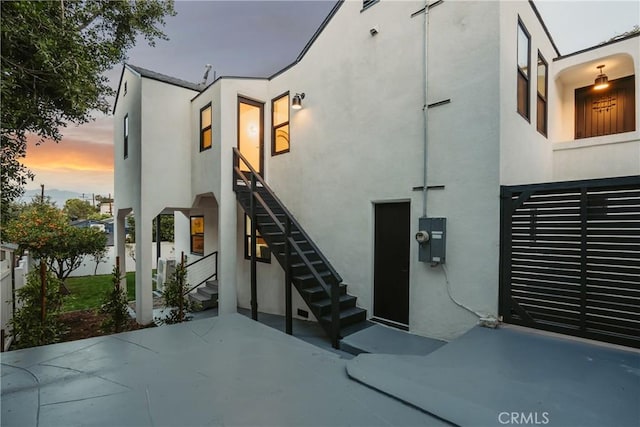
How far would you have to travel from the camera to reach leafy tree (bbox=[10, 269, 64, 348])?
4469mm

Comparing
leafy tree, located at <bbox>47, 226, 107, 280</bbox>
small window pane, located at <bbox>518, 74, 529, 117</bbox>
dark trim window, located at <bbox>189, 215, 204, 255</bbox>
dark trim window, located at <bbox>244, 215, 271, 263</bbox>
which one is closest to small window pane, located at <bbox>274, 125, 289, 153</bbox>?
dark trim window, located at <bbox>244, 215, 271, 263</bbox>

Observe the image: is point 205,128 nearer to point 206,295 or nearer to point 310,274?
point 206,295


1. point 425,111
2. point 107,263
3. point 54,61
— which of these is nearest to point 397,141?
point 425,111

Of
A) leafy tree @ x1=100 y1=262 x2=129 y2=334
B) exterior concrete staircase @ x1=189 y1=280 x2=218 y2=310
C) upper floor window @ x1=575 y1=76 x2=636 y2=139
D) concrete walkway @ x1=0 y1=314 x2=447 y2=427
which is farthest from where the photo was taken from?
exterior concrete staircase @ x1=189 y1=280 x2=218 y2=310

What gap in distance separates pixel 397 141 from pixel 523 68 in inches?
96.0

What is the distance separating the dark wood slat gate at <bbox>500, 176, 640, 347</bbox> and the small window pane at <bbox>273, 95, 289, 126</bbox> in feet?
17.8

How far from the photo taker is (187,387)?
6.03 feet

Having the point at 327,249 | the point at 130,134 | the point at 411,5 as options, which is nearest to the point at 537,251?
the point at 327,249

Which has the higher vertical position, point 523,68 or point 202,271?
point 523,68

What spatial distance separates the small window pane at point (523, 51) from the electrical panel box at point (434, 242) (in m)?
2.99

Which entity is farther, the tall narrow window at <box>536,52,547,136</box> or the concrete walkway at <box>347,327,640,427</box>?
the tall narrow window at <box>536,52,547,136</box>

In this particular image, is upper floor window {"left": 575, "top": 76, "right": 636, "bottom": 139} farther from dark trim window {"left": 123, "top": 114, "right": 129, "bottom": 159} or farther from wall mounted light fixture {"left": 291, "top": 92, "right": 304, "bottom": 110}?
dark trim window {"left": 123, "top": 114, "right": 129, "bottom": 159}

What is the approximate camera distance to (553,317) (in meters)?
3.64

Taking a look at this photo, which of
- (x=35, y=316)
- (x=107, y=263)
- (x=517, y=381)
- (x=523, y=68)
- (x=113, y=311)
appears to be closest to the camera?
(x=517, y=381)
